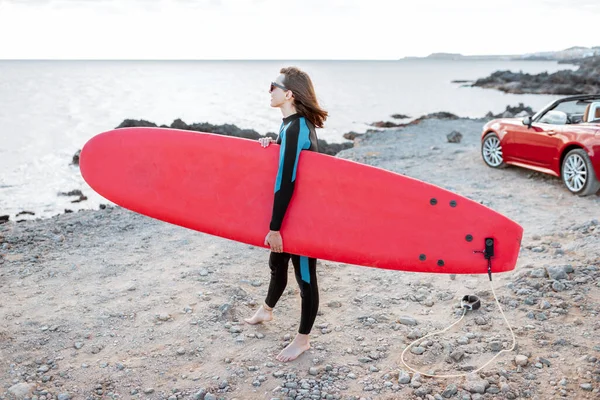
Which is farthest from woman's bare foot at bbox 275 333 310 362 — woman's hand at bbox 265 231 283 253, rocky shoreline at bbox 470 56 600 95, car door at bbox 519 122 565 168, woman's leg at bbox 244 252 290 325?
rocky shoreline at bbox 470 56 600 95

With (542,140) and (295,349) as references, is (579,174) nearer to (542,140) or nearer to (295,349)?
(542,140)

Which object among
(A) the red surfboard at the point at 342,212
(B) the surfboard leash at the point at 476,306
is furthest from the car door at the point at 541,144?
(A) the red surfboard at the point at 342,212

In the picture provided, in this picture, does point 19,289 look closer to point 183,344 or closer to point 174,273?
point 174,273

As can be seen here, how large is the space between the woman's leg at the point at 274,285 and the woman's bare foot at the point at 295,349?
406 millimetres

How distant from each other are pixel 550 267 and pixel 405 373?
86.2 inches

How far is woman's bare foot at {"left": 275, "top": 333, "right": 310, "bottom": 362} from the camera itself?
3695 millimetres

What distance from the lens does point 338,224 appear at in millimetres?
3846

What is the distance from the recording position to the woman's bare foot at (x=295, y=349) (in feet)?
12.1

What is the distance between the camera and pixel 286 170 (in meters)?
3.30

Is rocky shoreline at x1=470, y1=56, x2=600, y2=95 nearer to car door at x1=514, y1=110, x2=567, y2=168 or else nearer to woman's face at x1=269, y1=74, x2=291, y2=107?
car door at x1=514, y1=110, x2=567, y2=168

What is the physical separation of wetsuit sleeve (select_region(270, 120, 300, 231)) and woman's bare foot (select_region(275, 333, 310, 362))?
→ 0.90m

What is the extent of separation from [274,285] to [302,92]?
4.87 feet

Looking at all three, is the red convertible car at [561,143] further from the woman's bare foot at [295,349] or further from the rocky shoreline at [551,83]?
the rocky shoreline at [551,83]

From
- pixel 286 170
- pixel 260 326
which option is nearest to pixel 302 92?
pixel 286 170
